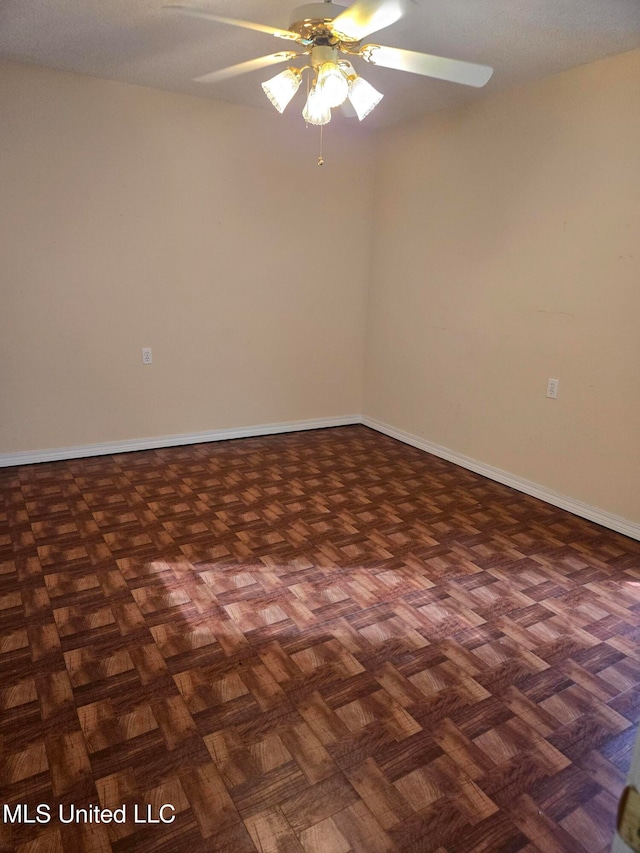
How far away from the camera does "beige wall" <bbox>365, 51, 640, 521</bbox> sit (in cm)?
246

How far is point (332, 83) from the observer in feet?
5.61

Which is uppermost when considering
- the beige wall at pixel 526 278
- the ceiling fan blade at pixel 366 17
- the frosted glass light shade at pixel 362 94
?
the ceiling fan blade at pixel 366 17

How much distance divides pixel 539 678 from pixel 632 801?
1259mm

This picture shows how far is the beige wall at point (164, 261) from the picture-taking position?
9.67 ft

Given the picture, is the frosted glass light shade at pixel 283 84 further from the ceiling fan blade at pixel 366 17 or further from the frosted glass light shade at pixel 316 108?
the ceiling fan blade at pixel 366 17

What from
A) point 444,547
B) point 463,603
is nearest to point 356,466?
point 444,547

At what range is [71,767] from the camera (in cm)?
128

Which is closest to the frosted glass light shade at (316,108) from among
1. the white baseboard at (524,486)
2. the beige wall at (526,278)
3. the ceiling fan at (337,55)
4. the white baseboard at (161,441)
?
the ceiling fan at (337,55)

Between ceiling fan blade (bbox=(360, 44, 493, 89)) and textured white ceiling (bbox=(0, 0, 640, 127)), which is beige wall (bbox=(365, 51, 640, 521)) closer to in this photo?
textured white ceiling (bbox=(0, 0, 640, 127))

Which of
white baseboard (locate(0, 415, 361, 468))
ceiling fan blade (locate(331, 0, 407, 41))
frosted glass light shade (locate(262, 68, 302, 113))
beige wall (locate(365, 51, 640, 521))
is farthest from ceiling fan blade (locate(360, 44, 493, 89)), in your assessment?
white baseboard (locate(0, 415, 361, 468))

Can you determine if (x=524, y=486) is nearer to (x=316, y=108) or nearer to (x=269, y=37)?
(x=316, y=108)

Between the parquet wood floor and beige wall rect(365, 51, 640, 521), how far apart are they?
0.46 m

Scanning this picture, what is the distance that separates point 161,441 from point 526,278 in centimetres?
238

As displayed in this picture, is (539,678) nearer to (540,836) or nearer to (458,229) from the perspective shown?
(540,836)
